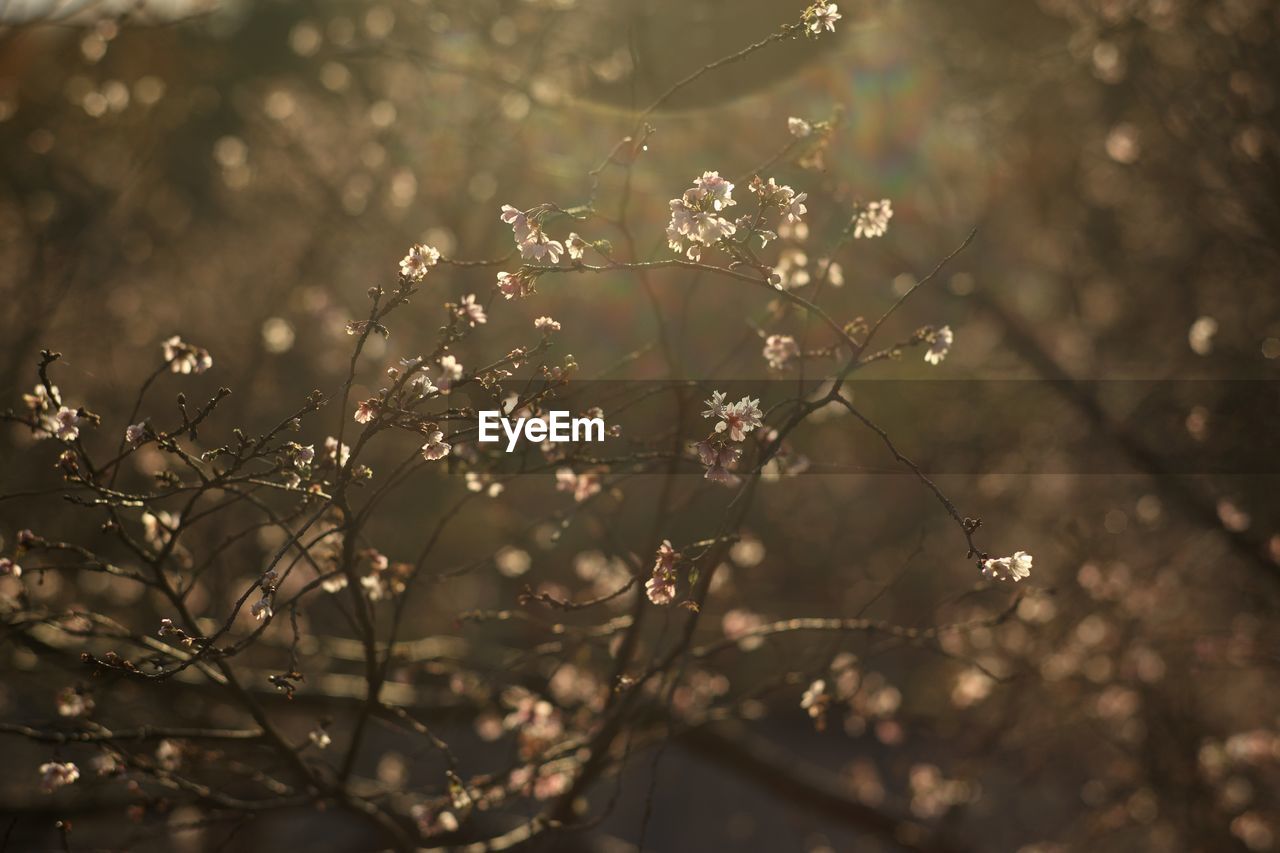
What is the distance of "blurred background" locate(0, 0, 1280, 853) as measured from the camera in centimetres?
619

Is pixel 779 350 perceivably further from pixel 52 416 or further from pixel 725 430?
pixel 52 416

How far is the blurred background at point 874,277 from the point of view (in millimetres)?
6188

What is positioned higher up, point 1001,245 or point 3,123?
point 3,123

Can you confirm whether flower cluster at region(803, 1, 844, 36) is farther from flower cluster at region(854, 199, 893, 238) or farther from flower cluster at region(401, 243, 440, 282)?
flower cluster at region(401, 243, 440, 282)

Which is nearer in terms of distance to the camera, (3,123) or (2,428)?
(2,428)

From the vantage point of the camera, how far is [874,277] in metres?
8.39

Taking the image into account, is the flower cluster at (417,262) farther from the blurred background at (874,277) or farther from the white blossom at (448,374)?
the blurred background at (874,277)

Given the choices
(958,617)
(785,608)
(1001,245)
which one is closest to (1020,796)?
(958,617)

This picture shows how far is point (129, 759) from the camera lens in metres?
3.07

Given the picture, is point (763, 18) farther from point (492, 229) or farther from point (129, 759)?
point (129, 759)

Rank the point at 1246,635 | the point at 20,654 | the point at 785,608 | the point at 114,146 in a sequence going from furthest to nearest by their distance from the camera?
the point at 785,608 < the point at 114,146 < the point at 1246,635 < the point at 20,654

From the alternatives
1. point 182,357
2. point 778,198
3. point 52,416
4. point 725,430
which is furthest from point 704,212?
point 52,416

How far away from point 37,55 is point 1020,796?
13017mm

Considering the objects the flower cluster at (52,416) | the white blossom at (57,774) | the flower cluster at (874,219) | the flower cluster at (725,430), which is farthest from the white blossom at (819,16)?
the white blossom at (57,774)
